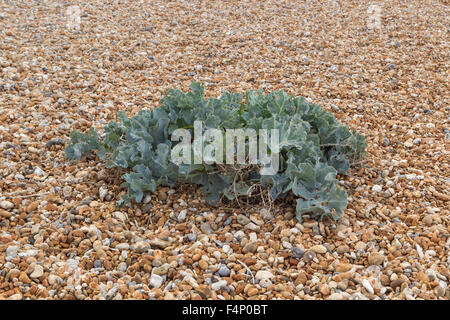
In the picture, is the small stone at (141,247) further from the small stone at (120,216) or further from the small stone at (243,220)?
the small stone at (243,220)

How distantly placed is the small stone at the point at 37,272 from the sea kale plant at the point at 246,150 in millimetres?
560

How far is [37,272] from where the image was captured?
6.49 ft

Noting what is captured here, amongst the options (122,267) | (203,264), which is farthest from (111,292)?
(203,264)

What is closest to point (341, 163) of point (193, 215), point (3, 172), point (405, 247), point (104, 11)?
point (405, 247)

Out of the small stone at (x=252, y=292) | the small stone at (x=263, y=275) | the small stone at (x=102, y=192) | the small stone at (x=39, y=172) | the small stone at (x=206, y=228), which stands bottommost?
the small stone at (x=252, y=292)

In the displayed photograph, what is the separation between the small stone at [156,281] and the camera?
195cm

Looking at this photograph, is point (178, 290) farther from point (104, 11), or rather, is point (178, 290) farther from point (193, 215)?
point (104, 11)

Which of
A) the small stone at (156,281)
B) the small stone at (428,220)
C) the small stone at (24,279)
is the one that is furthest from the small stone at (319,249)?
the small stone at (24,279)

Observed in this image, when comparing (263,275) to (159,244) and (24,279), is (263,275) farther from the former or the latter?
(24,279)

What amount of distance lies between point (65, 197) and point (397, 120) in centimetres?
243

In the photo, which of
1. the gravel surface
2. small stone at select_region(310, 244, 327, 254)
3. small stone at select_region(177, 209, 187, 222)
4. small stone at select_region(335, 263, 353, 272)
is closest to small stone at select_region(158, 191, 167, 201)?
the gravel surface

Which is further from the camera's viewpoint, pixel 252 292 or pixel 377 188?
pixel 377 188

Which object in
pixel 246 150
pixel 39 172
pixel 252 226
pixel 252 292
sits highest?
pixel 246 150

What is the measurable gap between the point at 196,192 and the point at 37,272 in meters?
0.92
